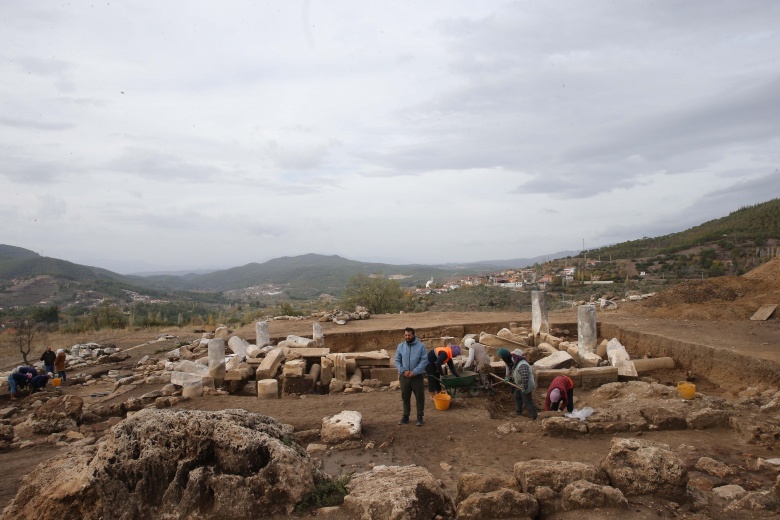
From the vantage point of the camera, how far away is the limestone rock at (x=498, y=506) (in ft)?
12.5

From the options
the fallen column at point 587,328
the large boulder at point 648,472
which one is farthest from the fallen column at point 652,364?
the large boulder at point 648,472

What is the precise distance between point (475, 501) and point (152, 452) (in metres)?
2.88

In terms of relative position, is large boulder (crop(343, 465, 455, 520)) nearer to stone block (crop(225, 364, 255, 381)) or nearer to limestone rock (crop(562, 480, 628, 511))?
limestone rock (crop(562, 480, 628, 511))

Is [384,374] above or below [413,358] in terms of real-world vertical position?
below

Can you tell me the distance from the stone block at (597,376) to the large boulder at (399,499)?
701 cm

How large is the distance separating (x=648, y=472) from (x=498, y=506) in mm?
1539

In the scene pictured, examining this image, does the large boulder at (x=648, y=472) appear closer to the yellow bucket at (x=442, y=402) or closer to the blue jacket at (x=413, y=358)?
the blue jacket at (x=413, y=358)

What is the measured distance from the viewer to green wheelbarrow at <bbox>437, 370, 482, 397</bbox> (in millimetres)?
8883

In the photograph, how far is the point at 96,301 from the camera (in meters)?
47.3

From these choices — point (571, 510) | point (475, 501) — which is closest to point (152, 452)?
point (475, 501)

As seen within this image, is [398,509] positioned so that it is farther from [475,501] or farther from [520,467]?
[520,467]

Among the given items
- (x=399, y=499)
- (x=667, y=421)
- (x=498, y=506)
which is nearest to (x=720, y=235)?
(x=667, y=421)

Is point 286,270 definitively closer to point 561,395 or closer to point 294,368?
point 294,368

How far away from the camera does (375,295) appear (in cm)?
2567
